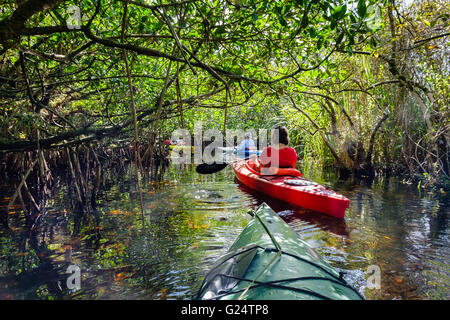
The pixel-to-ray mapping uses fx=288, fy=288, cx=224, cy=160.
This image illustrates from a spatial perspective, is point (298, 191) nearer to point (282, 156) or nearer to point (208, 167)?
point (282, 156)

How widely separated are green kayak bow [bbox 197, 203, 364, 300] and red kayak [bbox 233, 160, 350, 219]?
2806 mm

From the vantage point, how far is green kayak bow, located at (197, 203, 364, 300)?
1.81 m

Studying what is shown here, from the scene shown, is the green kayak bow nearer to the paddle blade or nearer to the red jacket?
the paddle blade

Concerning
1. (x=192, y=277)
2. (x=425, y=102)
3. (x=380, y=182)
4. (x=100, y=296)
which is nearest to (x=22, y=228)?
(x=100, y=296)

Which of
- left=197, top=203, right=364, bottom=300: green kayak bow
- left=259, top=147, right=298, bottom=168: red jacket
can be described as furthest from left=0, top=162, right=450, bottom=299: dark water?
left=259, top=147, right=298, bottom=168: red jacket

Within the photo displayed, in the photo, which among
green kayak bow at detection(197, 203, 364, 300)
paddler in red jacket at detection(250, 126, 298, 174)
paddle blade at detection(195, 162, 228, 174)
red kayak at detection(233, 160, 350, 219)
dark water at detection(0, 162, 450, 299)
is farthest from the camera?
paddler in red jacket at detection(250, 126, 298, 174)

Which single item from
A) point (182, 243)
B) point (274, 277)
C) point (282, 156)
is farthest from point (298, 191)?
point (274, 277)

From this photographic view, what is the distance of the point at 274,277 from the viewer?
197 centimetres

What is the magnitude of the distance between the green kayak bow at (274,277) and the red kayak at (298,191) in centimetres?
281

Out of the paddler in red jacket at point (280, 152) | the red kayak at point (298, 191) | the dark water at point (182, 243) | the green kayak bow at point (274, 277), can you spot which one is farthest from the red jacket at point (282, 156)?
the green kayak bow at point (274, 277)

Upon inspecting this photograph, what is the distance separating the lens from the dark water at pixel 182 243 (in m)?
2.98

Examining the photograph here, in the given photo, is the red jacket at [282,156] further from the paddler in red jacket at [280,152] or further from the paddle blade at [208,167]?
the paddle blade at [208,167]

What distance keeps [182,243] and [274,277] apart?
2.46 metres
